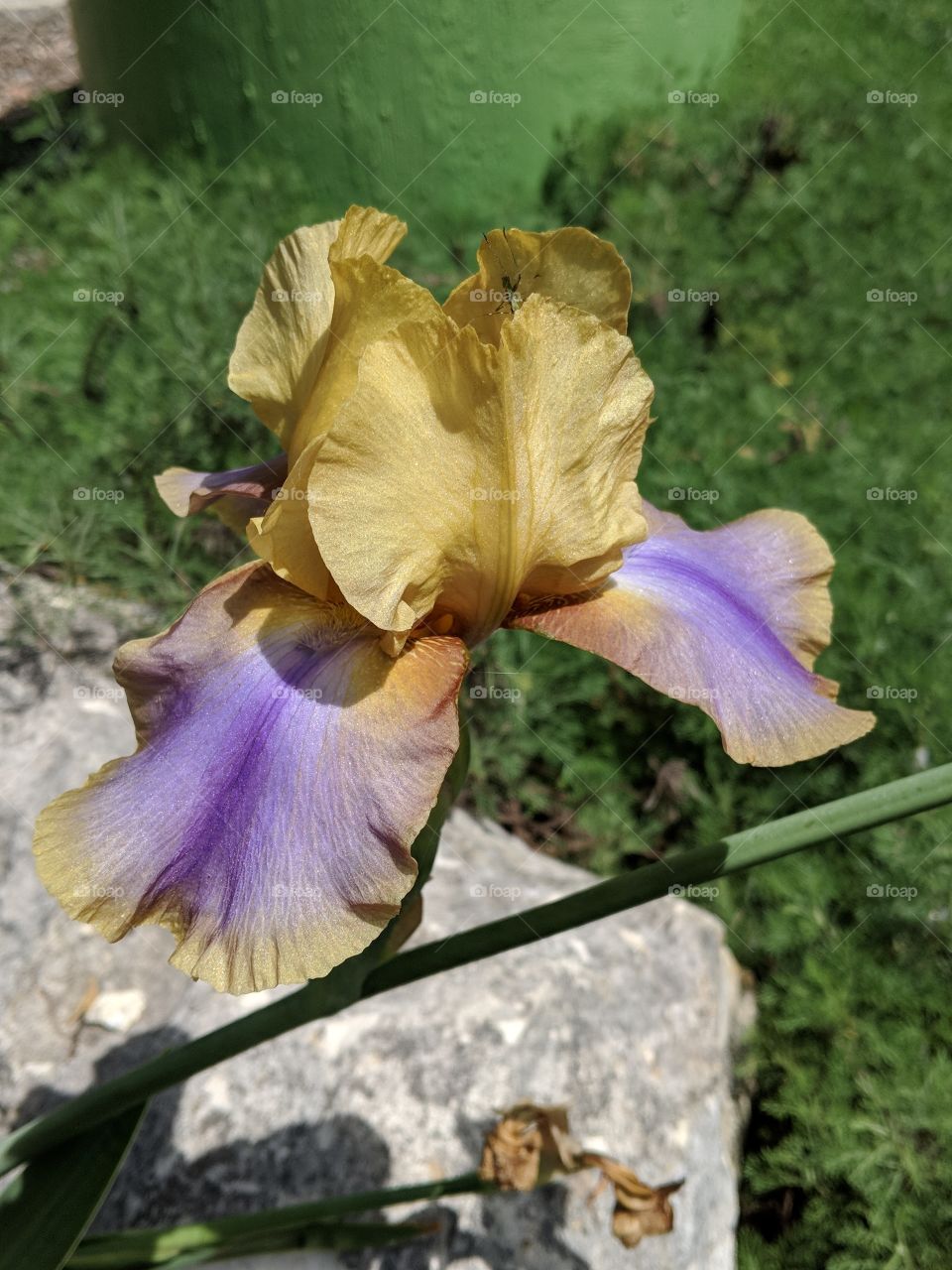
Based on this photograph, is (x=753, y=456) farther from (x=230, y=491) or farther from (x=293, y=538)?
(x=293, y=538)

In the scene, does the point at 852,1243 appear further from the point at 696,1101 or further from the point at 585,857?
the point at 585,857

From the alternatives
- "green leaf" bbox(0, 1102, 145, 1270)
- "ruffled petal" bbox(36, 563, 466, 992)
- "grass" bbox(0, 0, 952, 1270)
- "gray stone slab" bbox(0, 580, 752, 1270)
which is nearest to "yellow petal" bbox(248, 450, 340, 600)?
"ruffled petal" bbox(36, 563, 466, 992)

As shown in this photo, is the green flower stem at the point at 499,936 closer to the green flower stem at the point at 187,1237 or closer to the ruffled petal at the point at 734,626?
the ruffled petal at the point at 734,626

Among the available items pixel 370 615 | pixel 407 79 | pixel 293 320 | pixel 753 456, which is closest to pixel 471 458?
pixel 370 615

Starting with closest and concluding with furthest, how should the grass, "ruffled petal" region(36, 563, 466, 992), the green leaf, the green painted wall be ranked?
1. "ruffled petal" region(36, 563, 466, 992)
2. the green leaf
3. the grass
4. the green painted wall

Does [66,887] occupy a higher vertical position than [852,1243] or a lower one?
higher

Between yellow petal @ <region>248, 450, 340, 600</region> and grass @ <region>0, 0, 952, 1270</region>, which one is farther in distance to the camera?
grass @ <region>0, 0, 952, 1270</region>

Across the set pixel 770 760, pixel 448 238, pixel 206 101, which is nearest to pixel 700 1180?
pixel 770 760

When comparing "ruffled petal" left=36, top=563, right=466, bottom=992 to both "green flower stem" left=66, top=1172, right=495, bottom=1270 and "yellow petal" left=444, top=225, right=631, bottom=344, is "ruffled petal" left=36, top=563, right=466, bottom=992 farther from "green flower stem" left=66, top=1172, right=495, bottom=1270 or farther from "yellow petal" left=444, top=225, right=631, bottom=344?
"green flower stem" left=66, top=1172, right=495, bottom=1270
